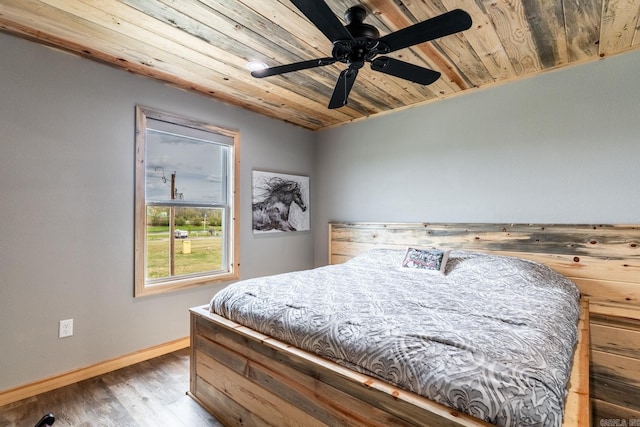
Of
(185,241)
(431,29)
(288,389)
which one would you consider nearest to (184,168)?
(185,241)

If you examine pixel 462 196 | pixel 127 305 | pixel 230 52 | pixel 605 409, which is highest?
pixel 230 52

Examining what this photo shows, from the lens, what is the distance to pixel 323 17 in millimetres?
1399

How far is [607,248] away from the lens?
2283mm

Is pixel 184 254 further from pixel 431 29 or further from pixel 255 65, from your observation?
pixel 431 29

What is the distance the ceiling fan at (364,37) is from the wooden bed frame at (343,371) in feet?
5.01

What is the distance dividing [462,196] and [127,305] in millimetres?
3130

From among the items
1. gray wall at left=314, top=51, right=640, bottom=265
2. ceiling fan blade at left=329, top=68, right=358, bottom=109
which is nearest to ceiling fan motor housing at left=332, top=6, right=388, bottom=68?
ceiling fan blade at left=329, top=68, right=358, bottom=109

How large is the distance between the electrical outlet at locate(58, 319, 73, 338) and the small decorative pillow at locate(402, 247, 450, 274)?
263 centimetres

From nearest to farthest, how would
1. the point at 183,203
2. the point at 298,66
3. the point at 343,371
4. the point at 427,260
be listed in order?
the point at 343,371 < the point at 298,66 < the point at 427,260 < the point at 183,203

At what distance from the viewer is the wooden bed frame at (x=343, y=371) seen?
43.8 inches

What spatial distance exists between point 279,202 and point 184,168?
1163 millimetres

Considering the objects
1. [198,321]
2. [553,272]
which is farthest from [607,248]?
[198,321]

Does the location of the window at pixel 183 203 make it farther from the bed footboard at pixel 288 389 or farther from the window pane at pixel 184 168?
the bed footboard at pixel 288 389

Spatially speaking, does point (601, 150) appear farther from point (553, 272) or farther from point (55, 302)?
point (55, 302)
